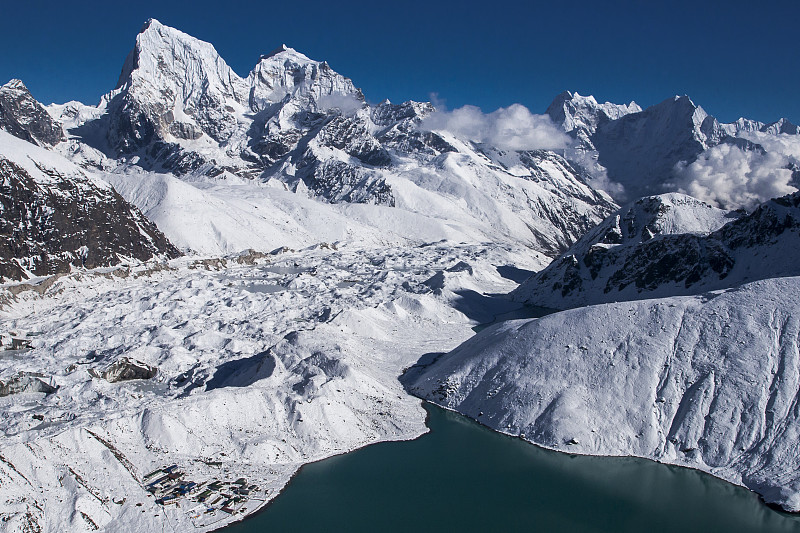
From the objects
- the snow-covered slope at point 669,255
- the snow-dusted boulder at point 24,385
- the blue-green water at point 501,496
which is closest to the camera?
the blue-green water at point 501,496

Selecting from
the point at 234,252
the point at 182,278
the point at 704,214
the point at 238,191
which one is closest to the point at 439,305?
the point at 182,278

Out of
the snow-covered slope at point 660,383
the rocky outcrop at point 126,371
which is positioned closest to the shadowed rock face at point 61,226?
the rocky outcrop at point 126,371

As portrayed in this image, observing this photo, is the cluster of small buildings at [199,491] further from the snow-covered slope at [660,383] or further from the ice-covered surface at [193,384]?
the snow-covered slope at [660,383]

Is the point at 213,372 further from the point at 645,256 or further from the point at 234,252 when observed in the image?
the point at 234,252

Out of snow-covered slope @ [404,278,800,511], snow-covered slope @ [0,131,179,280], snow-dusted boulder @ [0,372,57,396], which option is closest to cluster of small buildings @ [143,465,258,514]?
snow-dusted boulder @ [0,372,57,396]

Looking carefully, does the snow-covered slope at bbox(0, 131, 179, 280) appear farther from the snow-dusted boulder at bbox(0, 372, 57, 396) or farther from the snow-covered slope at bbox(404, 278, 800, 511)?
the snow-covered slope at bbox(404, 278, 800, 511)

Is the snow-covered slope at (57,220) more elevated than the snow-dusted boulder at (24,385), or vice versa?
the snow-covered slope at (57,220)
